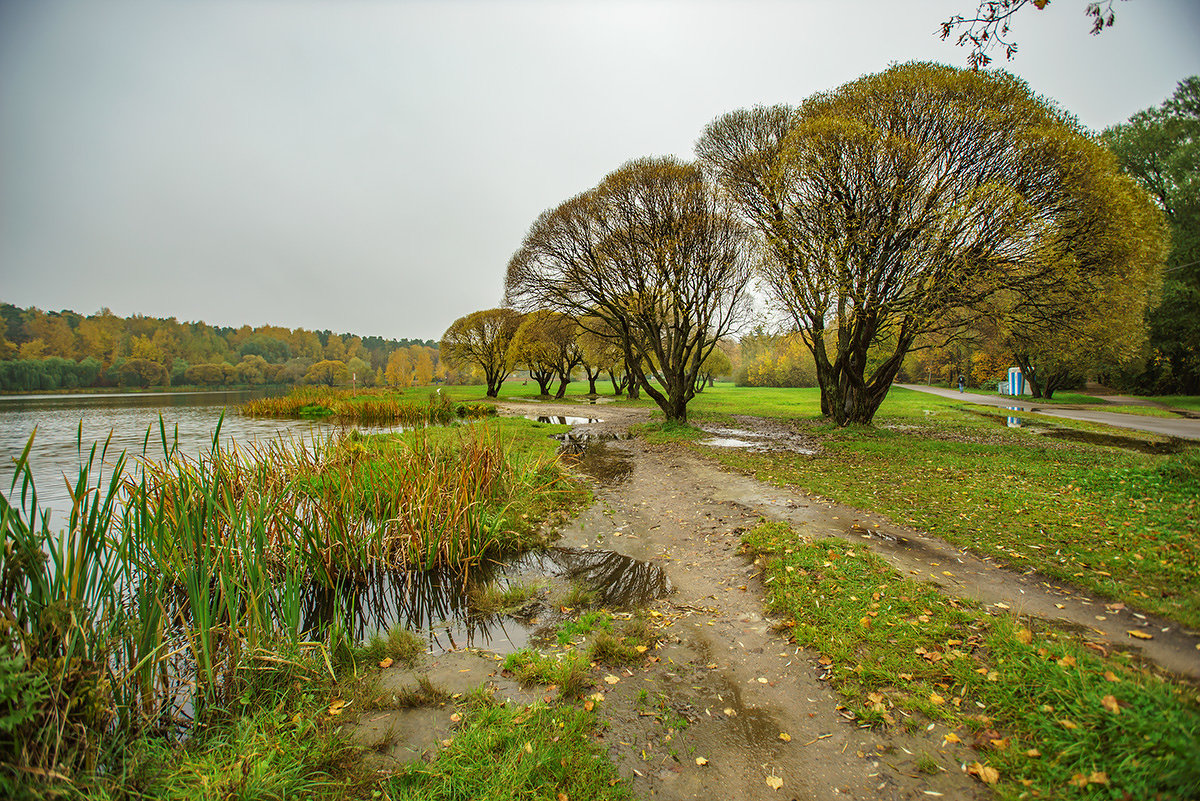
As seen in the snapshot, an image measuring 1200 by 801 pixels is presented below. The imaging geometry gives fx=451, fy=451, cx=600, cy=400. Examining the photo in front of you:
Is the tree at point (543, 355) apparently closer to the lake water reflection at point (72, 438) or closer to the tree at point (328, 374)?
the lake water reflection at point (72, 438)

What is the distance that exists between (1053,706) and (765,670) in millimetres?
1990

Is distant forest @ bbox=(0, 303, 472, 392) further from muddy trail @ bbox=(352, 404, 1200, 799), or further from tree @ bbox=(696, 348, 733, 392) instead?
muddy trail @ bbox=(352, 404, 1200, 799)

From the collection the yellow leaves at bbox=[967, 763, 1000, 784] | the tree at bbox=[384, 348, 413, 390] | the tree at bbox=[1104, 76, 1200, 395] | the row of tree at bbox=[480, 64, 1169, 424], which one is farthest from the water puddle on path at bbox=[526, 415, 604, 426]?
the tree at bbox=[384, 348, 413, 390]

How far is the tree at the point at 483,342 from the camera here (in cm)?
4759

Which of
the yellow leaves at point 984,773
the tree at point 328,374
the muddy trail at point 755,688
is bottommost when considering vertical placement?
the muddy trail at point 755,688

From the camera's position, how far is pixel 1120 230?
11.8 m

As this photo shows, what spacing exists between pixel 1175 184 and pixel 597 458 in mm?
41682

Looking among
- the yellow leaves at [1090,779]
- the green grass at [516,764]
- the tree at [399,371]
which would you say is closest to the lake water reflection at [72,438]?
the green grass at [516,764]

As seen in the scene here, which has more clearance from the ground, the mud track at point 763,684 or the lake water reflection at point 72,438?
the lake water reflection at point 72,438

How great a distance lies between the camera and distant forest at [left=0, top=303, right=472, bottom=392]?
54.0m

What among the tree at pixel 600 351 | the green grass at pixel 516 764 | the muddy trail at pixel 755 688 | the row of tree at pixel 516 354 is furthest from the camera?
the row of tree at pixel 516 354

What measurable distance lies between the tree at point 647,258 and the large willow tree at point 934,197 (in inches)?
143

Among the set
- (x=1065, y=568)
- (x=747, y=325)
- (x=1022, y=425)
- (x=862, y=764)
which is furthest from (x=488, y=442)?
(x=1022, y=425)

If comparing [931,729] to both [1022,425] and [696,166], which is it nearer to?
[696,166]
